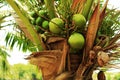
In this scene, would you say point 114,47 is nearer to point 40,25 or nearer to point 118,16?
point 118,16

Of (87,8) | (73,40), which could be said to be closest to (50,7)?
(87,8)

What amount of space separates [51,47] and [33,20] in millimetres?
215

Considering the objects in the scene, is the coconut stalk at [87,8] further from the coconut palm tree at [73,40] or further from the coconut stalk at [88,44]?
the coconut stalk at [88,44]

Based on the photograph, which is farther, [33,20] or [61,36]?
[33,20]

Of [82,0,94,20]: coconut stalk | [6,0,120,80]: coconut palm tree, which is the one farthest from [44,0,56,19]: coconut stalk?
[82,0,94,20]: coconut stalk

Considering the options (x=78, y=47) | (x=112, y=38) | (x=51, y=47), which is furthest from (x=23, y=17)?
(x=112, y=38)

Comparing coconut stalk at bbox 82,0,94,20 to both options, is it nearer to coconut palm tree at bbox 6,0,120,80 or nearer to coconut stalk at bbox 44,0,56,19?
coconut palm tree at bbox 6,0,120,80

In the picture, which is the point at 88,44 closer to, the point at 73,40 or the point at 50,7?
the point at 73,40

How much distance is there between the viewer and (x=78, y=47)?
1361 millimetres

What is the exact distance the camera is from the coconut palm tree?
1.38m

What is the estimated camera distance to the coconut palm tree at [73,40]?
138 centimetres

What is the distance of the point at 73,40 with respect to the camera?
133 centimetres

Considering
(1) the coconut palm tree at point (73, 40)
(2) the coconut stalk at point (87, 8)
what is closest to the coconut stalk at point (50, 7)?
(1) the coconut palm tree at point (73, 40)

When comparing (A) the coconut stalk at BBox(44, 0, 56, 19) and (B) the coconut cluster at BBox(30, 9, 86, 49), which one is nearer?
(B) the coconut cluster at BBox(30, 9, 86, 49)
